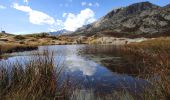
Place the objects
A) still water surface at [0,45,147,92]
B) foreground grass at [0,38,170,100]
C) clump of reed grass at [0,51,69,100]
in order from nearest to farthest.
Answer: foreground grass at [0,38,170,100], clump of reed grass at [0,51,69,100], still water surface at [0,45,147,92]

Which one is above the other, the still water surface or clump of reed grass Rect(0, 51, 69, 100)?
clump of reed grass Rect(0, 51, 69, 100)

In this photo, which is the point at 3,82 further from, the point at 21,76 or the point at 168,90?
the point at 168,90

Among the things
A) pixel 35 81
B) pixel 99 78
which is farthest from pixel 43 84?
pixel 99 78

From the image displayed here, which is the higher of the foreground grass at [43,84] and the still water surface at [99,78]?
the foreground grass at [43,84]

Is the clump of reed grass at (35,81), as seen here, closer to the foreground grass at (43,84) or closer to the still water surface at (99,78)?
the foreground grass at (43,84)

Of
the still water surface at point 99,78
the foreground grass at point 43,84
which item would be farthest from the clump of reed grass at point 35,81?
the still water surface at point 99,78

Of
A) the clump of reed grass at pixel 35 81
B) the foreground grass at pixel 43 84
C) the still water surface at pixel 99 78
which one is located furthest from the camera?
the still water surface at pixel 99 78

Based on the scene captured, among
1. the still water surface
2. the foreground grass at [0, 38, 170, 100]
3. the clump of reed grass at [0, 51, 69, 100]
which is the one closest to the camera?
the foreground grass at [0, 38, 170, 100]

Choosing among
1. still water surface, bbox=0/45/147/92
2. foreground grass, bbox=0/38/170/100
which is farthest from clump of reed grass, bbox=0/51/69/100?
still water surface, bbox=0/45/147/92

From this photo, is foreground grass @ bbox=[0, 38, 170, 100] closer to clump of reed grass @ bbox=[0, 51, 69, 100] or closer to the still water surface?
clump of reed grass @ bbox=[0, 51, 69, 100]

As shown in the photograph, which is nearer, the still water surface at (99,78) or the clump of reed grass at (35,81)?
the clump of reed grass at (35,81)

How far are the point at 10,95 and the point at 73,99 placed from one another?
281 cm

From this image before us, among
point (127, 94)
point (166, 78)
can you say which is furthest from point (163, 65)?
point (127, 94)

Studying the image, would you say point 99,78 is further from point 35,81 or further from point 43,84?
point 35,81
